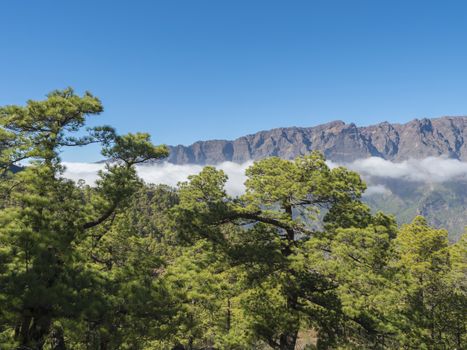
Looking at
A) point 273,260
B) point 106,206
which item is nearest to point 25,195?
point 106,206

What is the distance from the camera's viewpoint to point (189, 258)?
17.1m

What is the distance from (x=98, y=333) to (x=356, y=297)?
10222mm

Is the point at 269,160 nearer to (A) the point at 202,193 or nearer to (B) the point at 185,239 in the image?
(A) the point at 202,193

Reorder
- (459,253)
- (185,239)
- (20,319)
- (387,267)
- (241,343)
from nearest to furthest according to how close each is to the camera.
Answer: (20,319), (387,267), (241,343), (185,239), (459,253)

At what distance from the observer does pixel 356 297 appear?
14.9 m

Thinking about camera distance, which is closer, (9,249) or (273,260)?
(9,249)

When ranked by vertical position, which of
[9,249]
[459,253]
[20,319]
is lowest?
[459,253]

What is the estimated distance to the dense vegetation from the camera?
1155 cm

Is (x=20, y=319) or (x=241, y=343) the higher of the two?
(x=20, y=319)

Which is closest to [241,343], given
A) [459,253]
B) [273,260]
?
[273,260]

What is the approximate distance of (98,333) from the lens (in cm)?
1345

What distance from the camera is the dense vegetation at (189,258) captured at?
1155cm

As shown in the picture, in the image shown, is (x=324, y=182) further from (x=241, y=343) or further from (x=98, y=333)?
(x=98, y=333)

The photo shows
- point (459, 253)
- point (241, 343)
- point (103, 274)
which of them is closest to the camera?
point (103, 274)
